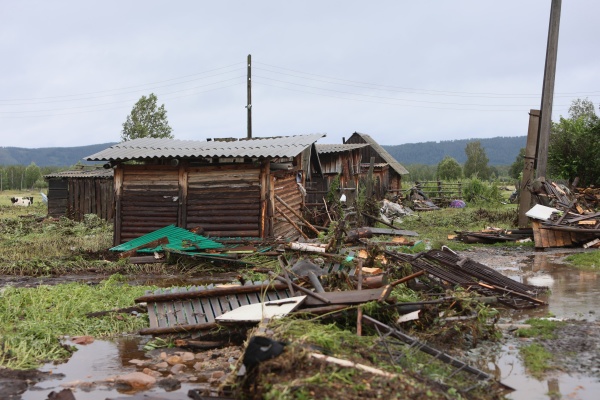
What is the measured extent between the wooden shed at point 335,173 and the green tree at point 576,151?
9.31 metres

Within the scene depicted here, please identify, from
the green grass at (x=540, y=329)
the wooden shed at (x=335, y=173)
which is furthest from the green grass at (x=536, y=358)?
the wooden shed at (x=335, y=173)

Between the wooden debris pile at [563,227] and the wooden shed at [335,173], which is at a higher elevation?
the wooden shed at [335,173]

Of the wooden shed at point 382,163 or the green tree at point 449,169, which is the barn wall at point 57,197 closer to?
the wooden shed at point 382,163

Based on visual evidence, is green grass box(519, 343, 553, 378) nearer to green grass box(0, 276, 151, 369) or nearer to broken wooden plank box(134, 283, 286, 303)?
broken wooden plank box(134, 283, 286, 303)

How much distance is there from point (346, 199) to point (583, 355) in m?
15.5

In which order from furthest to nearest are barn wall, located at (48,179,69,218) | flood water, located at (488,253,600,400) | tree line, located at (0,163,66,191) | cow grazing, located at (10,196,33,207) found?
tree line, located at (0,163,66,191) < cow grazing, located at (10,196,33,207) < barn wall, located at (48,179,69,218) < flood water, located at (488,253,600,400)

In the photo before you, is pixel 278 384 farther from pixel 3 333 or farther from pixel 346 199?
pixel 346 199

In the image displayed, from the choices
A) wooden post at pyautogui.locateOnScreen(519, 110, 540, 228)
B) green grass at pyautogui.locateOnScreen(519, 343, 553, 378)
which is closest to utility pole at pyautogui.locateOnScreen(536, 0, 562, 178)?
wooden post at pyautogui.locateOnScreen(519, 110, 540, 228)

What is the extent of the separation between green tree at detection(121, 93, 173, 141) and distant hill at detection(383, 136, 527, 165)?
14814 centimetres

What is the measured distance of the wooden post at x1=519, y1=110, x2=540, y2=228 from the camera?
17812 millimetres

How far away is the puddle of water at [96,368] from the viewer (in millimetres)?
5465

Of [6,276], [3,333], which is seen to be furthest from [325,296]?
[6,276]

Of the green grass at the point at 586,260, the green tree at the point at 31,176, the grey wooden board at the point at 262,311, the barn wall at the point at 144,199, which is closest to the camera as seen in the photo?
the grey wooden board at the point at 262,311

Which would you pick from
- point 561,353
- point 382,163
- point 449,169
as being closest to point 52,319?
point 561,353
